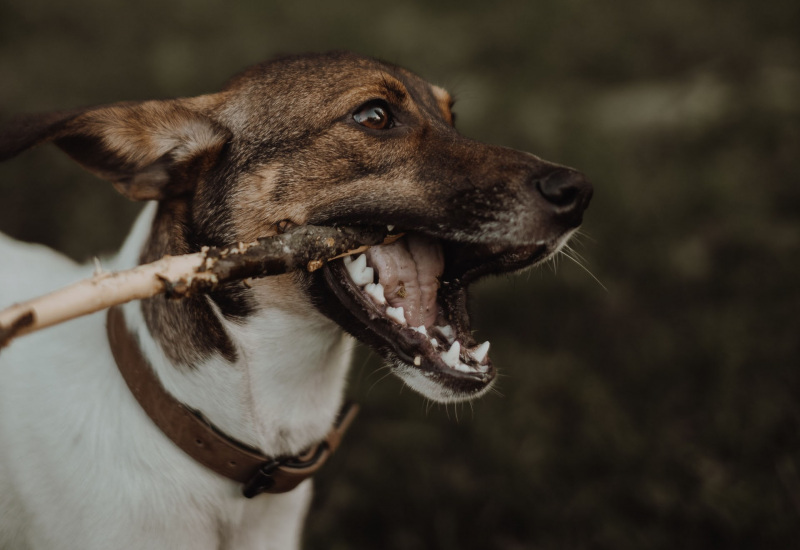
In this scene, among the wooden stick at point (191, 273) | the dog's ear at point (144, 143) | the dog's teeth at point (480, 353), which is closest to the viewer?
the wooden stick at point (191, 273)

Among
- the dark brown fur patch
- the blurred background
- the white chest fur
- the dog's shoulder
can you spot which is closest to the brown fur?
the dark brown fur patch

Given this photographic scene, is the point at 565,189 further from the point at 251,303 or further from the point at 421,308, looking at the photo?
the point at 251,303

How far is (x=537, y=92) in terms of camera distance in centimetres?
714

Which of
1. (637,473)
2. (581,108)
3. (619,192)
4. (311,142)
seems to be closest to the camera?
(311,142)

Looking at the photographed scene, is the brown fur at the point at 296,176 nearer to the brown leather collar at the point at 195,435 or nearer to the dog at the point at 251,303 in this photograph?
the dog at the point at 251,303

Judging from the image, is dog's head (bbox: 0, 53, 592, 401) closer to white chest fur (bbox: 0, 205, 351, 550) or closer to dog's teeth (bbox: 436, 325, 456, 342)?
dog's teeth (bbox: 436, 325, 456, 342)

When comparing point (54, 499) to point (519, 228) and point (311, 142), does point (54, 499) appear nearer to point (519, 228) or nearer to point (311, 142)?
point (311, 142)

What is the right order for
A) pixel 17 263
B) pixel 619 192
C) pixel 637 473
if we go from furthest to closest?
pixel 619 192 < pixel 637 473 < pixel 17 263

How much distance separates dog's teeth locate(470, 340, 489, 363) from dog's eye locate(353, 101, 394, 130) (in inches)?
35.2

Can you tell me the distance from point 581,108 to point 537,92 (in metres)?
0.54

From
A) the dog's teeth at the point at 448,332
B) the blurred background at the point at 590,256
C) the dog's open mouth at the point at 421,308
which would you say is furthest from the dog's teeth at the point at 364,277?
the blurred background at the point at 590,256

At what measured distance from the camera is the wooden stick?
1711 millimetres

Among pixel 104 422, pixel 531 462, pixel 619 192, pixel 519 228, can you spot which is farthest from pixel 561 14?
pixel 104 422

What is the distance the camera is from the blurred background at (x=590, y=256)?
141 inches
